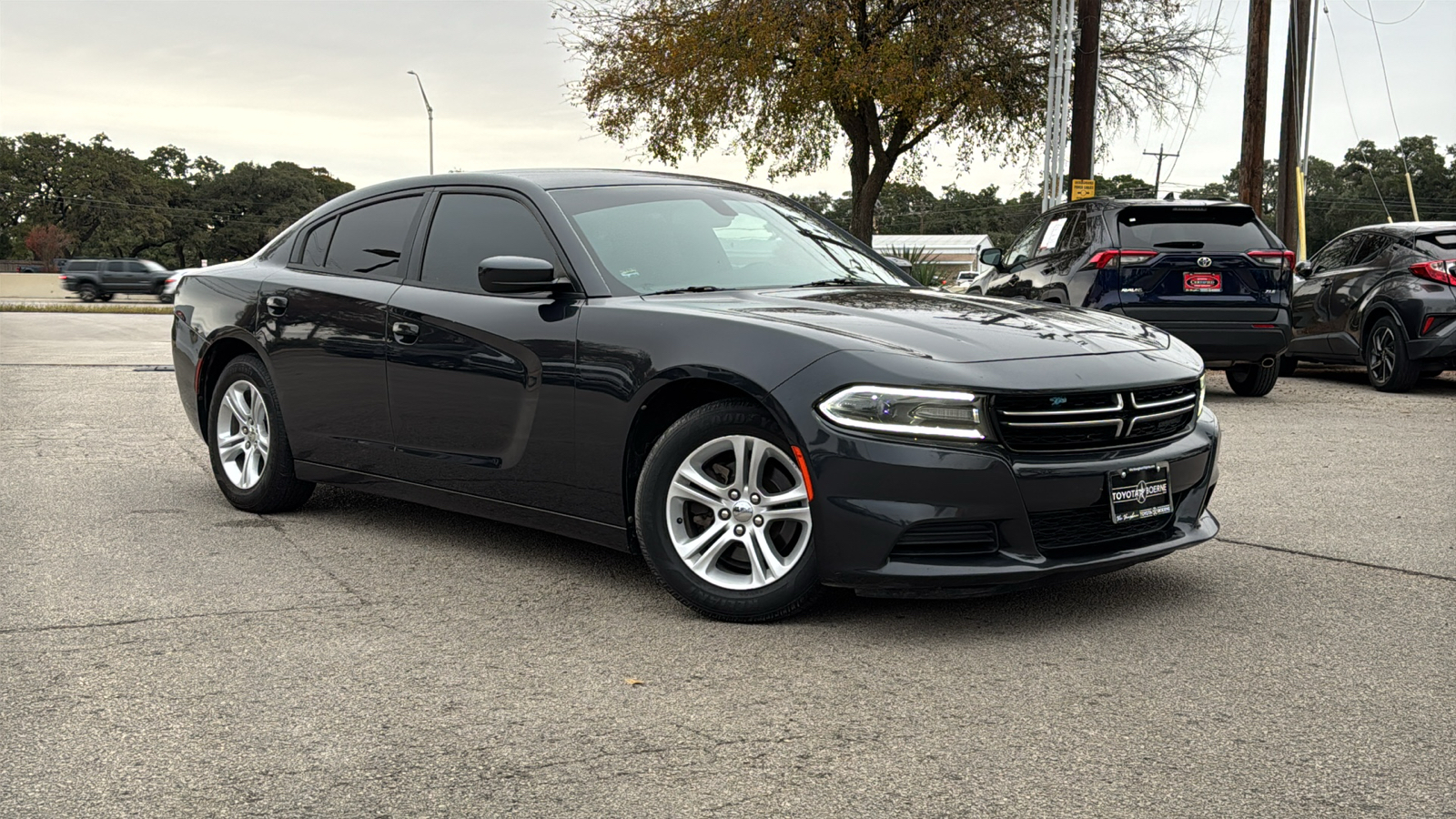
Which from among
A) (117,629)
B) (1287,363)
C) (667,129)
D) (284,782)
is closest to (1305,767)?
(284,782)

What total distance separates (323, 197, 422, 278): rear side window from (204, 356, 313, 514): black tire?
25.6 inches

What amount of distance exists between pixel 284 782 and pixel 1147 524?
2754 millimetres

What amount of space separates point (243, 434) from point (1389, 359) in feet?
33.9

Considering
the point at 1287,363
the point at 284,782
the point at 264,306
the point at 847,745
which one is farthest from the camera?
the point at 1287,363

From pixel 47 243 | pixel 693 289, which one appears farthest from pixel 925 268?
pixel 47 243

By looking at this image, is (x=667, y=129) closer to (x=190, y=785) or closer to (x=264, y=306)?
(x=264, y=306)

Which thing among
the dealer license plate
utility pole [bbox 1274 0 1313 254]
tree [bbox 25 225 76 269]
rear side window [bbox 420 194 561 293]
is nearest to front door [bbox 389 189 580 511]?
rear side window [bbox 420 194 561 293]

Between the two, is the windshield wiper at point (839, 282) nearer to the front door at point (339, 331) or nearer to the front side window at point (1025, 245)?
the front door at point (339, 331)

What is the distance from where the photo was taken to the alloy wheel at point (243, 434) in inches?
255

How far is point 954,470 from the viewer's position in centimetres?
412

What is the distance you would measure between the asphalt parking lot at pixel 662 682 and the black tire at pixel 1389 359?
678 cm

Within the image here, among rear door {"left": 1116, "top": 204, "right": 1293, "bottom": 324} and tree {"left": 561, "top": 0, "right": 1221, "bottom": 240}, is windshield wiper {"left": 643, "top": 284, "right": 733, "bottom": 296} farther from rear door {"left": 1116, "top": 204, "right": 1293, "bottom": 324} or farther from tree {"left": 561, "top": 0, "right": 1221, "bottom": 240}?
tree {"left": 561, "top": 0, "right": 1221, "bottom": 240}

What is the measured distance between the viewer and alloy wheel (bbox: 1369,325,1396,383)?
41.9 feet

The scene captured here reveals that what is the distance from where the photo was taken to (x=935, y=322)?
15.3 ft
